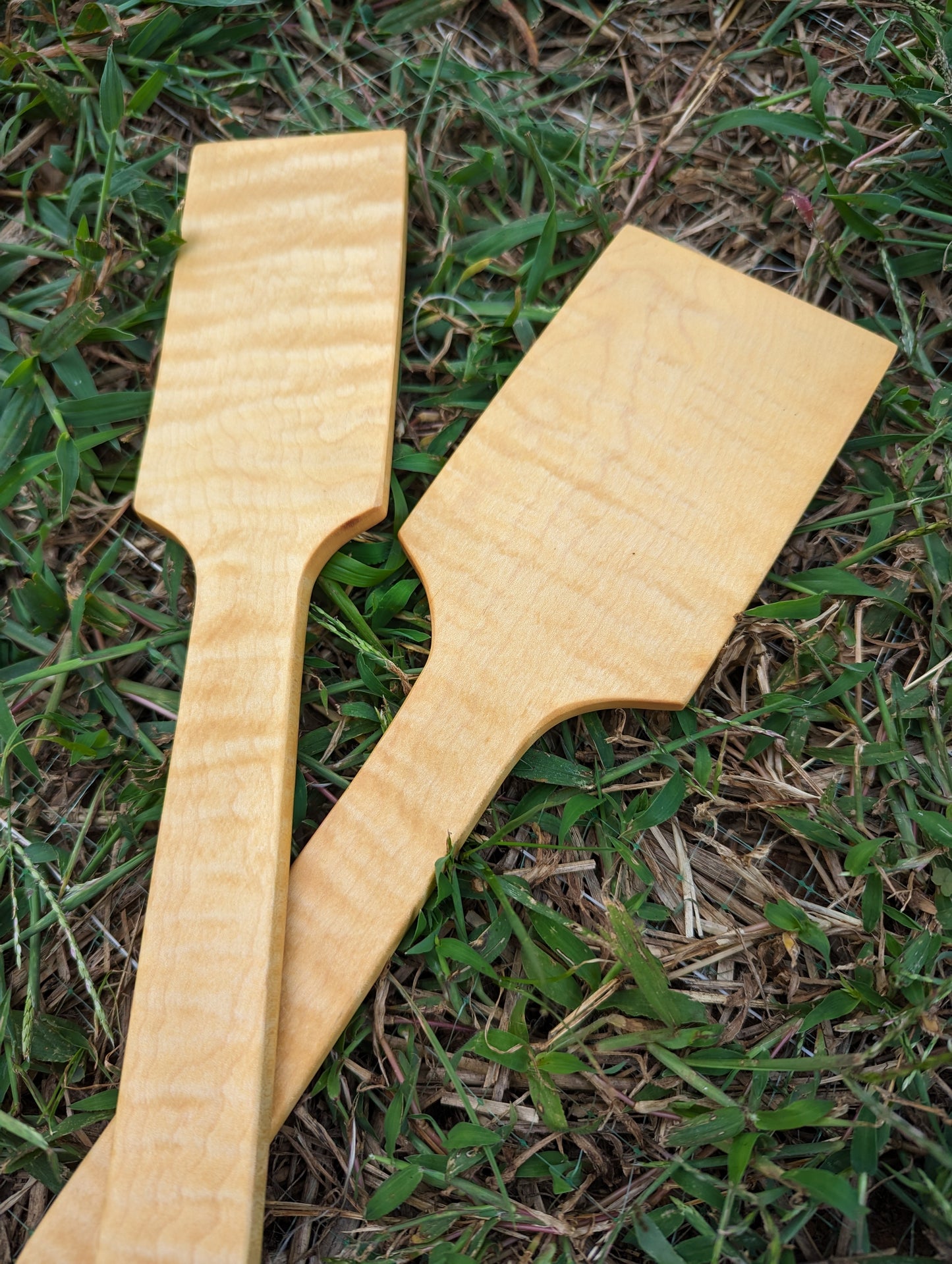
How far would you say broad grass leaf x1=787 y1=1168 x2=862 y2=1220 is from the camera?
88 cm

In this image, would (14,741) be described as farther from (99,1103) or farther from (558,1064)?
(558,1064)

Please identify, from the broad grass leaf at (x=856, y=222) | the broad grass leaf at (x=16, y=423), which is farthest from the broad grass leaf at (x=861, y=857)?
the broad grass leaf at (x=16, y=423)

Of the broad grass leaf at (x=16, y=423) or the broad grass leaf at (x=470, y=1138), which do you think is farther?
the broad grass leaf at (x=16, y=423)

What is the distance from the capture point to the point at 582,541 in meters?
1.10

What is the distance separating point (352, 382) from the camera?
1170mm

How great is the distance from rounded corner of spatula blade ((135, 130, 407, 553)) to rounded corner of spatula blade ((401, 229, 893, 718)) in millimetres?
125

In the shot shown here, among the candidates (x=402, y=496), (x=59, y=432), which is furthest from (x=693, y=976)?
(x=59, y=432)

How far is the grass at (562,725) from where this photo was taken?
0.99 m

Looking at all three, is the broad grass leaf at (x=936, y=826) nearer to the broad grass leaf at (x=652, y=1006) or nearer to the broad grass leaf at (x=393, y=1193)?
the broad grass leaf at (x=652, y=1006)

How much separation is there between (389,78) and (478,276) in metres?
0.36

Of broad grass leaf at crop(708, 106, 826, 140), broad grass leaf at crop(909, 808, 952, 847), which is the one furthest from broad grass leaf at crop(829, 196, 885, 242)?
broad grass leaf at crop(909, 808, 952, 847)

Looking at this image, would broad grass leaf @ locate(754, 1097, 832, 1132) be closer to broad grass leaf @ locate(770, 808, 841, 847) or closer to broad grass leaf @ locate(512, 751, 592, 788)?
broad grass leaf @ locate(770, 808, 841, 847)

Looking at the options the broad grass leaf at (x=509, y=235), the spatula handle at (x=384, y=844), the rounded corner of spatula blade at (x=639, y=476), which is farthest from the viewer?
the broad grass leaf at (x=509, y=235)

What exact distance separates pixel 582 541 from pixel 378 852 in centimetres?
42
